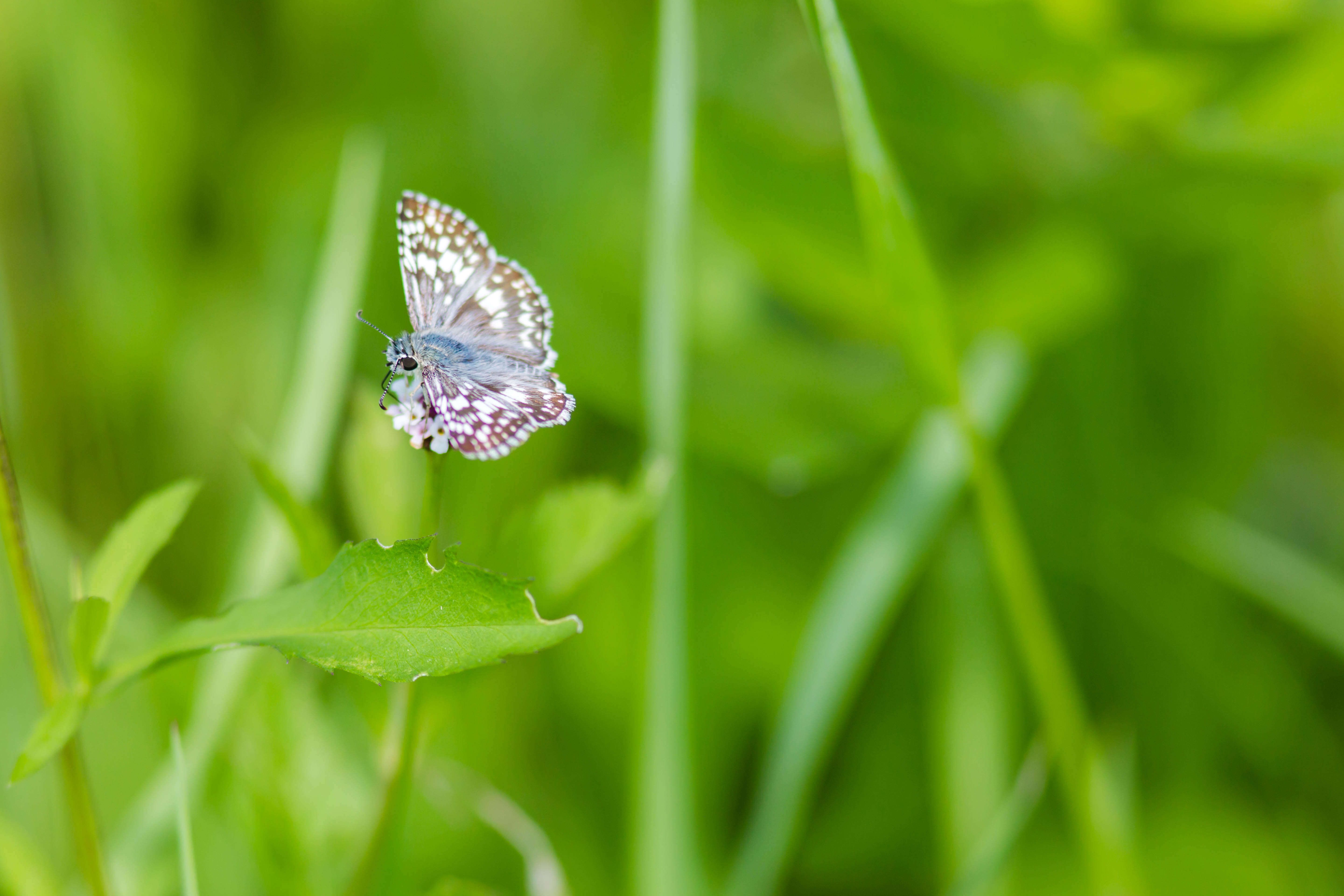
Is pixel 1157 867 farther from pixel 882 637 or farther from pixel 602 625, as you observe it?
pixel 602 625

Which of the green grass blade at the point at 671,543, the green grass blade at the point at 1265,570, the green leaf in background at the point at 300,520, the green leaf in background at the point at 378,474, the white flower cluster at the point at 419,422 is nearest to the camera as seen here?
the white flower cluster at the point at 419,422

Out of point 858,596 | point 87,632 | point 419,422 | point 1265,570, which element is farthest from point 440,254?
point 1265,570

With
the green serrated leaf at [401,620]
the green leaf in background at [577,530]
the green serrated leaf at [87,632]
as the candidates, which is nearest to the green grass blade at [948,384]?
the green leaf in background at [577,530]

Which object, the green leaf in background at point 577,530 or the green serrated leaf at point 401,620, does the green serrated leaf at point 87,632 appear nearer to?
the green serrated leaf at point 401,620

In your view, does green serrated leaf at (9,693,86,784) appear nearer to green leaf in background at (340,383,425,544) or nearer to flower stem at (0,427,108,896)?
flower stem at (0,427,108,896)

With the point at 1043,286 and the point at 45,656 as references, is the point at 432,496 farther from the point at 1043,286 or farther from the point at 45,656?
the point at 1043,286

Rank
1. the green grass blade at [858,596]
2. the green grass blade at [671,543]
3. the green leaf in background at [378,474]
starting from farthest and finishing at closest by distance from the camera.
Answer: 1. the green grass blade at [858,596]
2. the green grass blade at [671,543]
3. the green leaf in background at [378,474]

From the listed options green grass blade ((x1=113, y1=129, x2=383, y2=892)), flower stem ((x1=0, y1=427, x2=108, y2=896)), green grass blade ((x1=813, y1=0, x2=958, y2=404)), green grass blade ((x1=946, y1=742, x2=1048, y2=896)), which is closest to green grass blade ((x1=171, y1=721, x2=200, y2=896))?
flower stem ((x1=0, y1=427, x2=108, y2=896))
